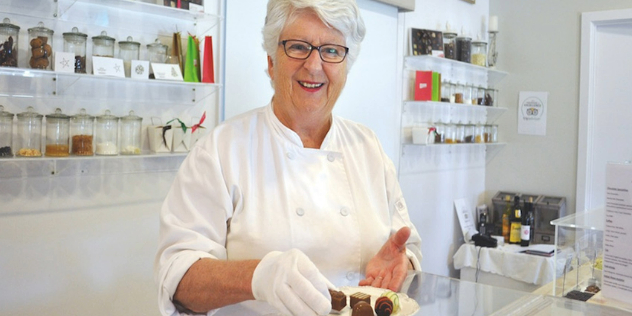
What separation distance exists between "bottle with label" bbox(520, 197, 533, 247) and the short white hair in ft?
10.4

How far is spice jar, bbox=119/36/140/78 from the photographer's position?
2.40 meters

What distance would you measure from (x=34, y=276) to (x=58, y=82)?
0.78 meters

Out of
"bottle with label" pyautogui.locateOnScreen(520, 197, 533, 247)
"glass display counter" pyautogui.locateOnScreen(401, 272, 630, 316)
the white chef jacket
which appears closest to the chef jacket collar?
the white chef jacket

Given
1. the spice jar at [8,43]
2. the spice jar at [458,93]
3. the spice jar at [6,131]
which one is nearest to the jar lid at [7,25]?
the spice jar at [8,43]

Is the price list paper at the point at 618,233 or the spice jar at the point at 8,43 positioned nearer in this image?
the price list paper at the point at 618,233

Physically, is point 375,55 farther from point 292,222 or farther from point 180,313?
point 180,313

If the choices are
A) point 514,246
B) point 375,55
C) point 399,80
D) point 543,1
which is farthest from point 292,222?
point 543,1

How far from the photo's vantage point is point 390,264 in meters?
1.52

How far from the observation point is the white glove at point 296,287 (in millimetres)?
1034

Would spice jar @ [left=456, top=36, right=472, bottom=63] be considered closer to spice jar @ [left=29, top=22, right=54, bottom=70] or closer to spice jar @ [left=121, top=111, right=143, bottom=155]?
spice jar @ [left=121, top=111, right=143, bottom=155]

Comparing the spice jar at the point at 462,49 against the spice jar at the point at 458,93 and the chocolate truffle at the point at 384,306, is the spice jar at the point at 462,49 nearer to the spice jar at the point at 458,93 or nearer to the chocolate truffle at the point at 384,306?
Result: the spice jar at the point at 458,93

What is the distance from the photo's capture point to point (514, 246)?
4305 millimetres

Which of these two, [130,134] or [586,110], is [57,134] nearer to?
[130,134]

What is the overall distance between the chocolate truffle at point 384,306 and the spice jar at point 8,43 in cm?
166
